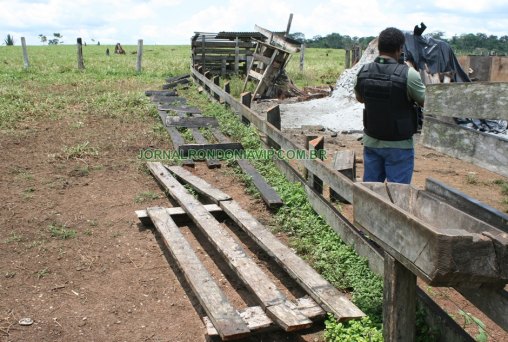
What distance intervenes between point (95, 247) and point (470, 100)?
12.4ft

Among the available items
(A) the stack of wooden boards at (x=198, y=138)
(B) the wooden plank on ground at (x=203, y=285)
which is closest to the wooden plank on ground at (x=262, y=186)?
(A) the stack of wooden boards at (x=198, y=138)

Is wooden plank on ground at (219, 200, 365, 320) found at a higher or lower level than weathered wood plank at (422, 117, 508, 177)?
lower

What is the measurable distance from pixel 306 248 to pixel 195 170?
3.17m

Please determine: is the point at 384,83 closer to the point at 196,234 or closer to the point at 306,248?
the point at 306,248

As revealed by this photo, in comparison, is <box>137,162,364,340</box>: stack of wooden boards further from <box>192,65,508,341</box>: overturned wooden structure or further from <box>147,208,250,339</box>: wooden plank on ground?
<box>192,65,508,341</box>: overturned wooden structure

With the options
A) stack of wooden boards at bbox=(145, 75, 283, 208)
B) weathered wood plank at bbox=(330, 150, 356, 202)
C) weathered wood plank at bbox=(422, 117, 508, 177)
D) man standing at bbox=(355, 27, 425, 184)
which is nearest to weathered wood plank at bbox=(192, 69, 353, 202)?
weathered wood plank at bbox=(330, 150, 356, 202)

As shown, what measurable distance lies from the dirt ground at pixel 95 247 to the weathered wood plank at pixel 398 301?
32.9 inches

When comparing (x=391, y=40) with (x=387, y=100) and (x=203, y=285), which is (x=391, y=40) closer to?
(x=387, y=100)

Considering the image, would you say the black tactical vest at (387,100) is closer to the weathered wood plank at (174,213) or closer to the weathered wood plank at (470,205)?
the weathered wood plank at (470,205)

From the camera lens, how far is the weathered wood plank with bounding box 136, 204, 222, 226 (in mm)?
5305

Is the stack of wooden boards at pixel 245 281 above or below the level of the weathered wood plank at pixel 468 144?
below

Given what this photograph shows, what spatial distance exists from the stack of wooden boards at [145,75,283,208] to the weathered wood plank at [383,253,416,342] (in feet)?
9.53

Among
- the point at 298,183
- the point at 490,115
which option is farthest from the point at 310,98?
the point at 490,115

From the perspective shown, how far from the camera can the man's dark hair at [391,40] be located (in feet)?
13.5
